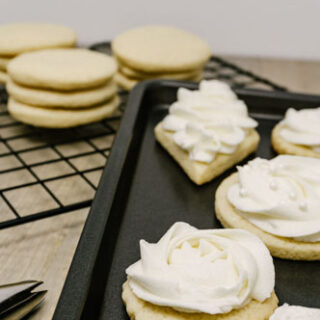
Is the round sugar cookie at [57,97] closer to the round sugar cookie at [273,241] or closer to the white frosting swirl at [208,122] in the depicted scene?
the white frosting swirl at [208,122]

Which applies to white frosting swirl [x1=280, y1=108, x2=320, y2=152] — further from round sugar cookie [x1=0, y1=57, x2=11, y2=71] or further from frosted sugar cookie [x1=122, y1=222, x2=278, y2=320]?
round sugar cookie [x1=0, y1=57, x2=11, y2=71]

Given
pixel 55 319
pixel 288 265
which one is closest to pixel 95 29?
pixel 288 265

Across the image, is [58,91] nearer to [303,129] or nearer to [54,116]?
[54,116]

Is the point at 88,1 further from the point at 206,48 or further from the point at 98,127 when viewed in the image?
the point at 98,127

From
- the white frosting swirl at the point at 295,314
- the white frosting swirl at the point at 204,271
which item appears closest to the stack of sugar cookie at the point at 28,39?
the white frosting swirl at the point at 204,271

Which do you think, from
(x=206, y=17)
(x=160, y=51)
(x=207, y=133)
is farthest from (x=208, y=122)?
(x=206, y=17)
